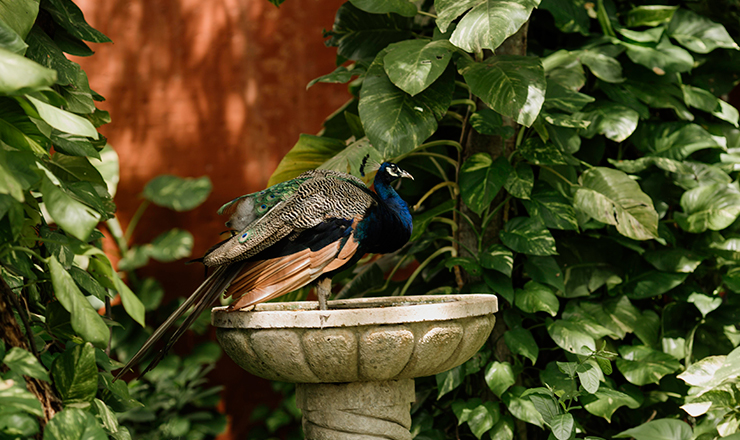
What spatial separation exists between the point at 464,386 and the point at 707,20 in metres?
1.73

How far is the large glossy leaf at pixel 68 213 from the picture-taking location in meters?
0.80

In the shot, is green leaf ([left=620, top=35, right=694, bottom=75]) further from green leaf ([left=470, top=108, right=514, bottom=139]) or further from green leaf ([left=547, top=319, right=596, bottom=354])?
green leaf ([left=547, top=319, right=596, bottom=354])

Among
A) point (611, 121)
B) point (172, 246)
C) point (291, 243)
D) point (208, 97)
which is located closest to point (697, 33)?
point (611, 121)

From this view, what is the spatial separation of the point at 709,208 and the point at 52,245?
6.81ft

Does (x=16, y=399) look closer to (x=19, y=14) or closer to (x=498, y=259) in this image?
(x=19, y=14)

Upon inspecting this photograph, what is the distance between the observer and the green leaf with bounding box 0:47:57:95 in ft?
2.26

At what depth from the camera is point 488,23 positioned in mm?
1606

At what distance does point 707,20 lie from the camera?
7.66 ft

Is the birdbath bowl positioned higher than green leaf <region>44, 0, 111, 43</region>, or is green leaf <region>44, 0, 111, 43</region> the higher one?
green leaf <region>44, 0, 111, 43</region>

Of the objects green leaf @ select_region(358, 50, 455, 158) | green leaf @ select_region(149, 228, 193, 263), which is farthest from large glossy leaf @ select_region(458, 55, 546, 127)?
green leaf @ select_region(149, 228, 193, 263)

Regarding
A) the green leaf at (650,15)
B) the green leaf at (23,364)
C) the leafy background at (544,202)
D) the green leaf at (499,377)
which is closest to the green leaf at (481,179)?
the leafy background at (544,202)

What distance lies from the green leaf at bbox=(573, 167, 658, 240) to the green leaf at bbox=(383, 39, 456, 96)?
68 cm

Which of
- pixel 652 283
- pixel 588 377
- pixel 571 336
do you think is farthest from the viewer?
pixel 652 283

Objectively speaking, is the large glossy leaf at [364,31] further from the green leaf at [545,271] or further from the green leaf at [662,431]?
the green leaf at [662,431]
